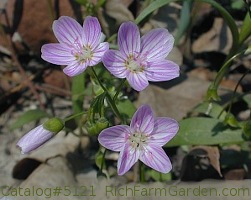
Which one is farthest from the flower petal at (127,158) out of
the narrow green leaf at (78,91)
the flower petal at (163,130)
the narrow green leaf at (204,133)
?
the narrow green leaf at (78,91)

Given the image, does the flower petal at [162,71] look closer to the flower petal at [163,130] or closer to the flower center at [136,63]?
the flower center at [136,63]

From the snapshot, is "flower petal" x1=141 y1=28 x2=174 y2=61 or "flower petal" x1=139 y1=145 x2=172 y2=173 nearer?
"flower petal" x1=139 y1=145 x2=172 y2=173

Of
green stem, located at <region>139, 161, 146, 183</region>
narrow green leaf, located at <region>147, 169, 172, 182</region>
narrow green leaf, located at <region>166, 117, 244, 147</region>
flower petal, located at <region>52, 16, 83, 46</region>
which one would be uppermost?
flower petal, located at <region>52, 16, 83, 46</region>

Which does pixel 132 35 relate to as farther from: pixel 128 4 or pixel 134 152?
pixel 128 4

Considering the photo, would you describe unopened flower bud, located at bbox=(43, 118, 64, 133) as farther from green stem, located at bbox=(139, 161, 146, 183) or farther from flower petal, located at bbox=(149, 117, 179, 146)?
green stem, located at bbox=(139, 161, 146, 183)

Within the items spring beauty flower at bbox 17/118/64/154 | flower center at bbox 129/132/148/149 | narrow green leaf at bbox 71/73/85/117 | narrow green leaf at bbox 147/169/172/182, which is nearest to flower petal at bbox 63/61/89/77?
spring beauty flower at bbox 17/118/64/154

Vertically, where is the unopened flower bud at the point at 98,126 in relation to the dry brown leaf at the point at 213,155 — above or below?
above
